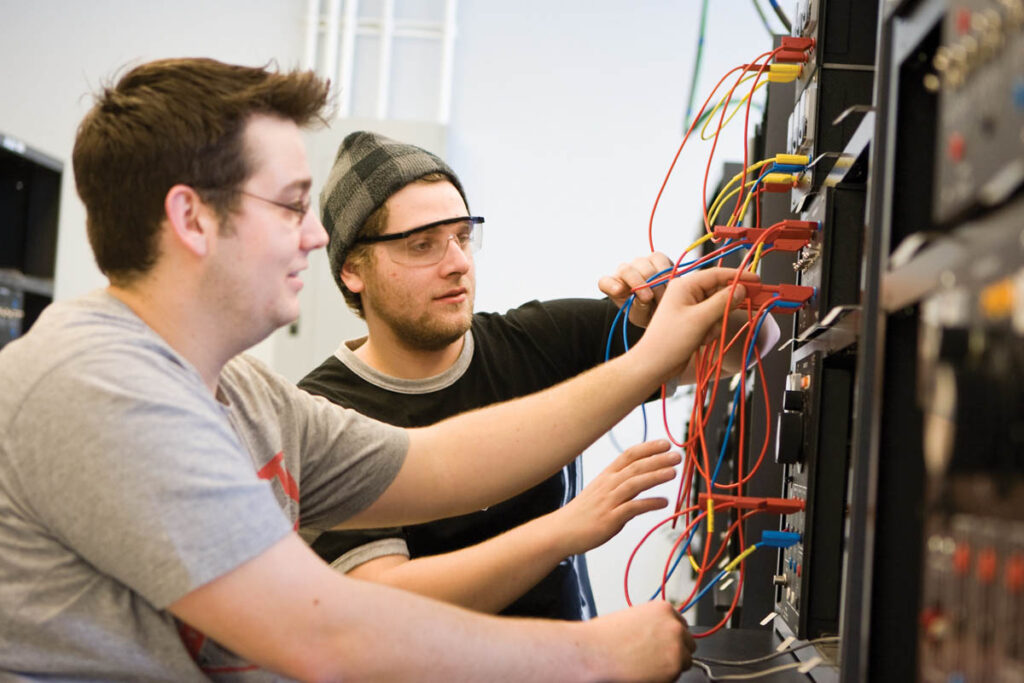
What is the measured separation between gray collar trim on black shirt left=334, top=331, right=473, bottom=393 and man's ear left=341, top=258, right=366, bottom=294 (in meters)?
0.13

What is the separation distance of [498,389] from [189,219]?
76cm

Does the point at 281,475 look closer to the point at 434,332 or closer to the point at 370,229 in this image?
the point at 434,332

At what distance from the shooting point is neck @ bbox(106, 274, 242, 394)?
0.90m

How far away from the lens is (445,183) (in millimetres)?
1643

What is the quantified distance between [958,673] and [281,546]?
0.47m

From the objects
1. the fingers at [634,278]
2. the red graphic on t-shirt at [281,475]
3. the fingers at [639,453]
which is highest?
the fingers at [634,278]

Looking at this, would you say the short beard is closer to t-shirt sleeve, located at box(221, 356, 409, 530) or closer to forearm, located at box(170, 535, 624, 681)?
t-shirt sleeve, located at box(221, 356, 409, 530)

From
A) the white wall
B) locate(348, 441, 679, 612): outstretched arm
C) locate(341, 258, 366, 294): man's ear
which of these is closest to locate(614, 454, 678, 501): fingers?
locate(348, 441, 679, 612): outstretched arm

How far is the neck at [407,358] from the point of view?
157cm

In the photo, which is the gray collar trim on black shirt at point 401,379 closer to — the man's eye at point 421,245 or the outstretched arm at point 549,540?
the man's eye at point 421,245

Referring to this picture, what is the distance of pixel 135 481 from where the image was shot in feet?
2.39

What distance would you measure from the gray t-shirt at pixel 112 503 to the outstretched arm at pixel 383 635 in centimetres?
3

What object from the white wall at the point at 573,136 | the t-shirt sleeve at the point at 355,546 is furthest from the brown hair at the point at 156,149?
the white wall at the point at 573,136

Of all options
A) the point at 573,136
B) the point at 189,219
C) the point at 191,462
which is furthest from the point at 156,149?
the point at 573,136
